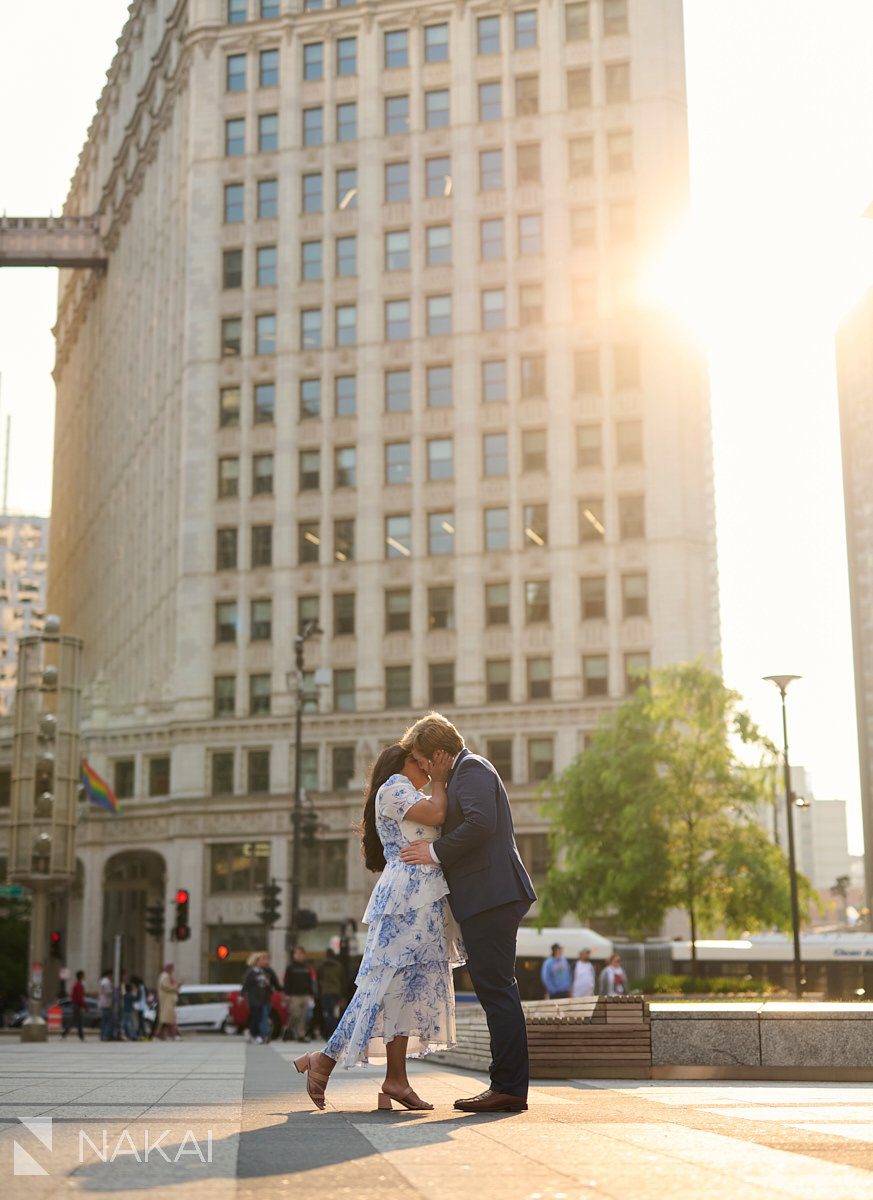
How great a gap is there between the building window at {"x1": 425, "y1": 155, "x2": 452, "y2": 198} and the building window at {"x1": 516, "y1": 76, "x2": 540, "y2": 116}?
345cm

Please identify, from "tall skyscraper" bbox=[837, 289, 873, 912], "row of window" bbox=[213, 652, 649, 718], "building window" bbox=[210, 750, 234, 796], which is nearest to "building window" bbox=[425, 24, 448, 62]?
"row of window" bbox=[213, 652, 649, 718]

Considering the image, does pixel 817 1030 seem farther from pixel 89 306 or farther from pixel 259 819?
pixel 89 306

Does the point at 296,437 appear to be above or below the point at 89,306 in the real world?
below

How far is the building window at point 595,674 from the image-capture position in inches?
2377

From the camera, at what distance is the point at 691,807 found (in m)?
39.1

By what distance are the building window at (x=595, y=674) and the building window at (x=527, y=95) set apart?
21.7m

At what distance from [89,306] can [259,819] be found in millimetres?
44848

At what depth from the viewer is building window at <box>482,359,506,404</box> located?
63594 mm

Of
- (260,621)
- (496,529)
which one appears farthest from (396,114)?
(260,621)

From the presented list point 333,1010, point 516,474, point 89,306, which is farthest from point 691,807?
point 89,306

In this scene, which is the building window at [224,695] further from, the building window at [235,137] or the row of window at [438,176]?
the building window at [235,137]

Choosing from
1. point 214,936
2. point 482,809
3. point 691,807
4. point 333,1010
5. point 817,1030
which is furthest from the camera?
point 214,936

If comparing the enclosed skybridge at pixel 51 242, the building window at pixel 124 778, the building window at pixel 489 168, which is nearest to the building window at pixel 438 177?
the building window at pixel 489 168

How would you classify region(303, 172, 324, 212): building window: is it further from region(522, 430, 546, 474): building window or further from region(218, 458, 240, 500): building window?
region(522, 430, 546, 474): building window
